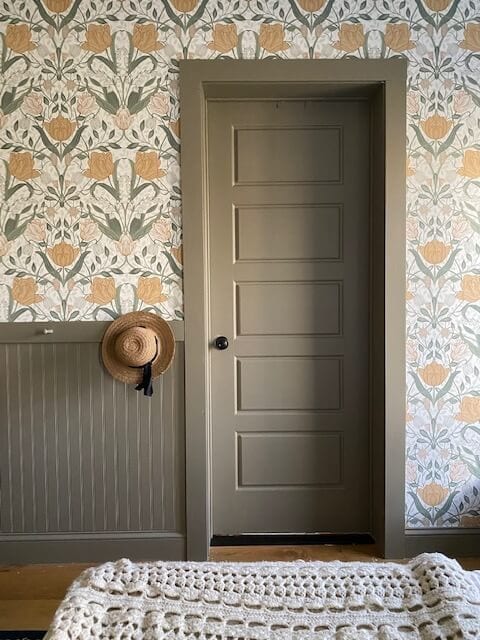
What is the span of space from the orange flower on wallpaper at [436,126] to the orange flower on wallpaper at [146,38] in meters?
1.22

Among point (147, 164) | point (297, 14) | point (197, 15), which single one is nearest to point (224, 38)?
point (197, 15)

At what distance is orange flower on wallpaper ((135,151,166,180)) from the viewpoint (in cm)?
238

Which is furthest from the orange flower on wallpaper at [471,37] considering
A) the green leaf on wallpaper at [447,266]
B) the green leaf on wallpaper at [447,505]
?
the green leaf on wallpaper at [447,505]

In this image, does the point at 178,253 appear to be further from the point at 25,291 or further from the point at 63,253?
the point at 25,291

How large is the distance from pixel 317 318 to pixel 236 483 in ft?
3.03

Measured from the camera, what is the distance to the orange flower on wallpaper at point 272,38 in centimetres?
237

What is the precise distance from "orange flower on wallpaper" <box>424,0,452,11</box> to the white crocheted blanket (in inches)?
91.9

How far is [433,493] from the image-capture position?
8.23 ft

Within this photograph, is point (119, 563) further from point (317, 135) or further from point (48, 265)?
point (317, 135)

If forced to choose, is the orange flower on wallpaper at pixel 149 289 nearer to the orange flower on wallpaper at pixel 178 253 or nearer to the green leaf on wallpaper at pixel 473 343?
the orange flower on wallpaper at pixel 178 253

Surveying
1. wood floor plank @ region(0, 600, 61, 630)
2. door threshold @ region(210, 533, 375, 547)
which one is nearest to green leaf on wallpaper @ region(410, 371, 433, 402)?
door threshold @ region(210, 533, 375, 547)

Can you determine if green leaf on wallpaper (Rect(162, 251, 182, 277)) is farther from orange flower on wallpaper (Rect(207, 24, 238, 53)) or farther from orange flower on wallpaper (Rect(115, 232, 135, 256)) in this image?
orange flower on wallpaper (Rect(207, 24, 238, 53))

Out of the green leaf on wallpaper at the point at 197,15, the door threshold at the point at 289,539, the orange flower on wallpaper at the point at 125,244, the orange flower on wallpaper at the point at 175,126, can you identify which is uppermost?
the green leaf on wallpaper at the point at 197,15

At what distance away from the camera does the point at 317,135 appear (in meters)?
2.62
